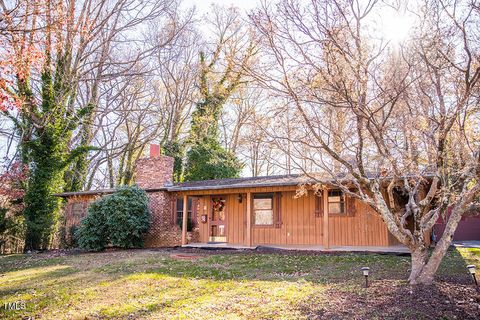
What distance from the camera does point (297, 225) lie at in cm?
1393

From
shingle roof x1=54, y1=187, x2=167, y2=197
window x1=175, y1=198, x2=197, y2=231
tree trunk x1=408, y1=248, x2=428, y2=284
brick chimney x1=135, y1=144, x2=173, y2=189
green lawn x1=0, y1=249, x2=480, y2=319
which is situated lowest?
green lawn x1=0, y1=249, x2=480, y2=319

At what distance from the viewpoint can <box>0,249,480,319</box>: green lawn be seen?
16.5 feet

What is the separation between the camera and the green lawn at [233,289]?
16.5 feet

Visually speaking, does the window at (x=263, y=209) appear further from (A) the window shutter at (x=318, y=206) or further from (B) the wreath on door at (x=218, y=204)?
(A) the window shutter at (x=318, y=206)

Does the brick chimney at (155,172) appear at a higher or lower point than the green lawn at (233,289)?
higher

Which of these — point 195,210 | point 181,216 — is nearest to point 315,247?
point 195,210

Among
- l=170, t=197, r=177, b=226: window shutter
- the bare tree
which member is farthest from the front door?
the bare tree

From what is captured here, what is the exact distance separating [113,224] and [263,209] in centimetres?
577

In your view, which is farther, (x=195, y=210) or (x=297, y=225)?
(x=195, y=210)

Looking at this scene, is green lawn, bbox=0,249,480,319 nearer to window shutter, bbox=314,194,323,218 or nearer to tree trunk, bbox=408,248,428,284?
tree trunk, bbox=408,248,428,284

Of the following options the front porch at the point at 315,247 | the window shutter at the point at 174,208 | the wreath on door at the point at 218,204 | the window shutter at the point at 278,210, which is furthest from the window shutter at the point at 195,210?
the window shutter at the point at 278,210

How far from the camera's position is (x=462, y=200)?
5703mm

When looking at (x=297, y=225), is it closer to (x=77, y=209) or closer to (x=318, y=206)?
(x=318, y=206)

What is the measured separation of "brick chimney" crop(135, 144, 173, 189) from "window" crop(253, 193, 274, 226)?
13.8ft
